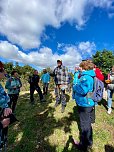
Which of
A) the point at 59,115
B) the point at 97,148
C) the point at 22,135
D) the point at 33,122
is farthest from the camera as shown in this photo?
the point at 59,115

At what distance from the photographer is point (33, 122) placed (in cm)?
703

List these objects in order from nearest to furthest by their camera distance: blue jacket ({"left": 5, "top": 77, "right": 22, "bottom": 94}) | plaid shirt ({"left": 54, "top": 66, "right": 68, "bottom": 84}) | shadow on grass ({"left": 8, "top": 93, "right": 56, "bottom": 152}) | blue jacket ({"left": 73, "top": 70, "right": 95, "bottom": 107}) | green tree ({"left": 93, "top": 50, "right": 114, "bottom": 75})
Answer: blue jacket ({"left": 73, "top": 70, "right": 95, "bottom": 107})
shadow on grass ({"left": 8, "top": 93, "right": 56, "bottom": 152})
blue jacket ({"left": 5, "top": 77, "right": 22, "bottom": 94})
plaid shirt ({"left": 54, "top": 66, "right": 68, "bottom": 84})
green tree ({"left": 93, "top": 50, "right": 114, "bottom": 75})

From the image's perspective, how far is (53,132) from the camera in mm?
6027

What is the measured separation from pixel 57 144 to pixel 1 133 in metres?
2.38

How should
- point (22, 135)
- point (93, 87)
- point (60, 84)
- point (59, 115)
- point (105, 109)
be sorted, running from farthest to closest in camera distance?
point (105, 109) < point (60, 84) < point (59, 115) < point (22, 135) < point (93, 87)

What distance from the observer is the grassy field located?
509 centimetres

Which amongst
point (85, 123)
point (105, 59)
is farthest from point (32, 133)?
point (105, 59)

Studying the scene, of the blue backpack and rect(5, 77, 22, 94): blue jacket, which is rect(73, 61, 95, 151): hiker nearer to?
the blue backpack

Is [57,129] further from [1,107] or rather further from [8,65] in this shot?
[8,65]

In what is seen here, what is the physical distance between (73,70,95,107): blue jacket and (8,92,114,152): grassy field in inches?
55.1

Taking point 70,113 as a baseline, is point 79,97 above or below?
above

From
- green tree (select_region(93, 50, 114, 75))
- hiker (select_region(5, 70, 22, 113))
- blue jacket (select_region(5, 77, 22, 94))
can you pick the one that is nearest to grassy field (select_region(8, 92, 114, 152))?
hiker (select_region(5, 70, 22, 113))

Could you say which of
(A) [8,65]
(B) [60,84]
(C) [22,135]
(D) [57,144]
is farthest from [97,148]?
(A) [8,65]

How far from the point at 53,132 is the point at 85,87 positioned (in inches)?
95.9
